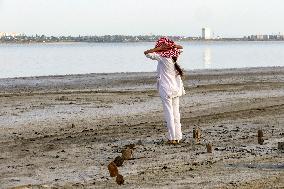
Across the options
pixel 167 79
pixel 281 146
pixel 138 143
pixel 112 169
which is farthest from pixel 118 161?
pixel 281 146

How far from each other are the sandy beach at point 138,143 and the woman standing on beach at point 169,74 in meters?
0.60

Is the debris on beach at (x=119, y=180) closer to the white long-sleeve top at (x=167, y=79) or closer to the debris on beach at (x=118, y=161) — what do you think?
the debris on beach at (x=118, y=161)

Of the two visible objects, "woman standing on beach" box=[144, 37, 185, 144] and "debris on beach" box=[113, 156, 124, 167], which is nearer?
"debris on beach" box=[113, 156, 124, 167]

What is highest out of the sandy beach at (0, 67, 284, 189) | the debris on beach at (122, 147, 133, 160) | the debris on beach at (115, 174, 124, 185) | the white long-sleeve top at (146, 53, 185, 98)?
the white long-sleeve top at (146, 53, 185, 98)

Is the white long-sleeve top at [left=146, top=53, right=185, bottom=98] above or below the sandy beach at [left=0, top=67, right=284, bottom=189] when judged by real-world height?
above

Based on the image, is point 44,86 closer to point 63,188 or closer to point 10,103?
point 10,103

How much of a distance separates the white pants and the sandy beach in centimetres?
32

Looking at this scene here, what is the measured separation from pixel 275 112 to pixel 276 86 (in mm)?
10988

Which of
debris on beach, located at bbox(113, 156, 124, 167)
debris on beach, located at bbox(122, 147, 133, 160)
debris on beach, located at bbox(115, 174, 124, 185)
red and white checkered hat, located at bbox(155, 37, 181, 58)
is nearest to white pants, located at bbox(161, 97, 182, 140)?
red and white checkered hat, located at bbox(155, 37, 181, 58)

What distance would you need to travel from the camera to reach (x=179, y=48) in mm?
12094

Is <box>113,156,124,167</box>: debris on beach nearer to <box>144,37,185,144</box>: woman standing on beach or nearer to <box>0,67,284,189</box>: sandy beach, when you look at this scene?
<box>0,67,284,189</box>: sandy beach

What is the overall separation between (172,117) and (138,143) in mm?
842

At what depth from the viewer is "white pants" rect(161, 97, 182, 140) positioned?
1223 centimetres

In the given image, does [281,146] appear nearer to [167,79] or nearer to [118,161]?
[167,79]
